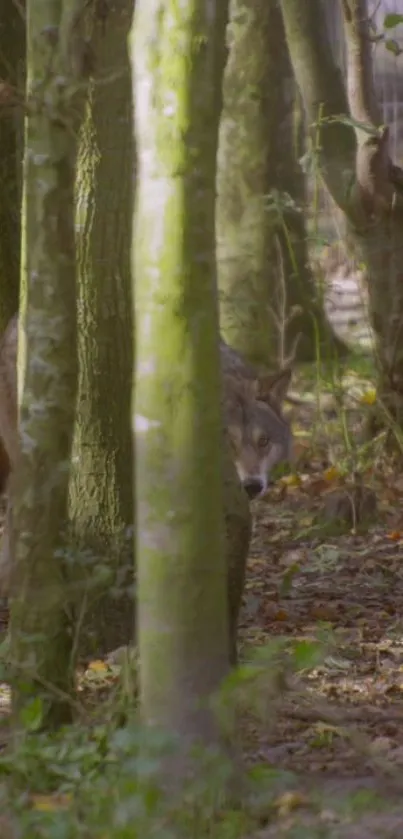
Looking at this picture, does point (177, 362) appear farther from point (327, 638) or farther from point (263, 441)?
point (263, 441)

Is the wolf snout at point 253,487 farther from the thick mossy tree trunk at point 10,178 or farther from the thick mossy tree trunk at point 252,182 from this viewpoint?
the thick mossy tree trunk at point 252,182

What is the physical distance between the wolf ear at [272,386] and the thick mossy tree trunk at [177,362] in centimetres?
635

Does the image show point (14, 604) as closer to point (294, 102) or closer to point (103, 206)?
point (103, 206)

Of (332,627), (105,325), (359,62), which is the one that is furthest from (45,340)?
(359,62)

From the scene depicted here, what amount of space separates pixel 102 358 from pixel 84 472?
0.53 m

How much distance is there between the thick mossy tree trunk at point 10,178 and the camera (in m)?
8.21

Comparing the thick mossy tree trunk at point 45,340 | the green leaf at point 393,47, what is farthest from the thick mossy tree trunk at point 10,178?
the thick mossy tree trunk at point 45,340

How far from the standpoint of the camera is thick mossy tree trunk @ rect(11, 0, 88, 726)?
492 cm

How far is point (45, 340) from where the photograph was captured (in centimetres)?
495

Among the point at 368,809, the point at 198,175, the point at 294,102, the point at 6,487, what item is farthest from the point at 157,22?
the point at 294,102

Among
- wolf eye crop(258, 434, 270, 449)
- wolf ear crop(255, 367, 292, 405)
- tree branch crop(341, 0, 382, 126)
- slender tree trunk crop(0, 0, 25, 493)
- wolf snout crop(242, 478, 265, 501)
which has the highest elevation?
tree branch crop(341, 0, 382, 126)

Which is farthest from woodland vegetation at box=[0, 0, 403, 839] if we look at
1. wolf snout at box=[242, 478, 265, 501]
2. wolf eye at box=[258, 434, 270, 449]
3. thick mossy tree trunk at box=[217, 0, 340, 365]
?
thick mossy tree trunk at box=[217, 0, 340, 365]

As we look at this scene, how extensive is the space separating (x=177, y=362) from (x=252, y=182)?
8.92 metres

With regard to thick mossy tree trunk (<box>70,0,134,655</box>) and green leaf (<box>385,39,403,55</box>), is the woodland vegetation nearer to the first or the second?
thick mossy tree trunk (<box>70,0,134,655</box>)
